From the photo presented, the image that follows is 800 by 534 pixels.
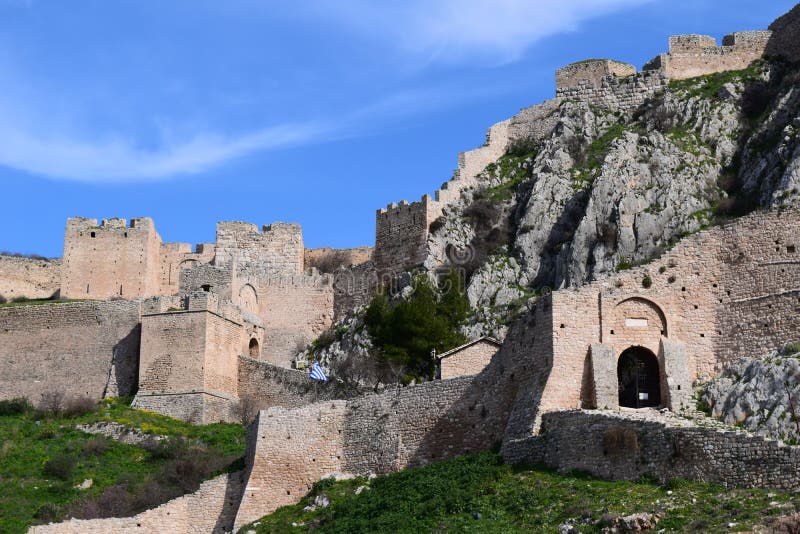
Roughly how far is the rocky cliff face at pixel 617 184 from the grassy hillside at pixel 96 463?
10404 millimetres

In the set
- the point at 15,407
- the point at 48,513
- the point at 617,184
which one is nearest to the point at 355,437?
the point at 48,513

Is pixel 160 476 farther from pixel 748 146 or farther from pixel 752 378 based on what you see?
pixel 748 146

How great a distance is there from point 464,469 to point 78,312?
86.5ft

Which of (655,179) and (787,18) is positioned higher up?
(787,18)

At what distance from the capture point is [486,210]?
54.9 m

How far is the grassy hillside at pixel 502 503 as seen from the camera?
26406 mm

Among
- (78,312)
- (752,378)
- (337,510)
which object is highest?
(78,312)

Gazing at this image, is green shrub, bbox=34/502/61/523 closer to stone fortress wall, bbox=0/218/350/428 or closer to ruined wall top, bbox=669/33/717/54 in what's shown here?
stone fortress wall, bbox=0/218/350/428

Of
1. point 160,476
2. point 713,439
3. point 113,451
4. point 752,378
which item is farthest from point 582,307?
point 113,451

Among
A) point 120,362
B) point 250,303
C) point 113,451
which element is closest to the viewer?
point 113,451

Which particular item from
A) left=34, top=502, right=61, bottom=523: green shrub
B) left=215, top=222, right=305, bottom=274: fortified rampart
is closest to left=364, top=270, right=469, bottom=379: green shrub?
left=215, top=222, right=305, bottom=274: fortified rampart

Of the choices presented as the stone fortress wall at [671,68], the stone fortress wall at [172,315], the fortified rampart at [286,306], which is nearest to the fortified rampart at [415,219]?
Result: the stone fortress wall at [172,315]

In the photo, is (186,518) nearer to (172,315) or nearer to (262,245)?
(172,315)

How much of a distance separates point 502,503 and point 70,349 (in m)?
28.7
